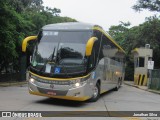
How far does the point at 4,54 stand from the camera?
26.4 m

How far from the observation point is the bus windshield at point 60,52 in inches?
535

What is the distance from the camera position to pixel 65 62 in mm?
13648

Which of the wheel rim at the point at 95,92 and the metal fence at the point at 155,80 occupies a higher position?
the wheel rim at the point at 95,92

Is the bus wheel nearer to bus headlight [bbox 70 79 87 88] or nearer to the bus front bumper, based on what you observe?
the bus front bumper

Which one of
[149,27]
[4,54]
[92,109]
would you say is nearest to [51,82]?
[92,109]

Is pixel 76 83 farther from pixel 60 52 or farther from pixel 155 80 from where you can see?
pixel 155 80

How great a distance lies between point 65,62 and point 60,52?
20.5 inches

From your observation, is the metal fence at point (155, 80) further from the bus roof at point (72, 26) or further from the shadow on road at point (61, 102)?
the bus roof at point (72, 26)

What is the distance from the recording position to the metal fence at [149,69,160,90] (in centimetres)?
2958

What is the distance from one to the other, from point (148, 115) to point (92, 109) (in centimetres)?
225

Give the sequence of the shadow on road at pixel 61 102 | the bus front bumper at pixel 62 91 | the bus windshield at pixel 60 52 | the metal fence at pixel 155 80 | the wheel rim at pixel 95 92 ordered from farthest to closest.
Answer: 1. the metal fence at pixel 155 80
2. the wheel rim at pixel 95 92
3. the shadow on road at pixel 61 102
4. the bus windshield at pixel 60 52
5. the bus front bumper at pixel 62 91

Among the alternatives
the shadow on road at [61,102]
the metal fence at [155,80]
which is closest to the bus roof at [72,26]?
the shadow on road at [61,102]

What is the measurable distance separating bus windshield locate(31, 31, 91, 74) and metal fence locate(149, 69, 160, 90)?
16766 millimetres

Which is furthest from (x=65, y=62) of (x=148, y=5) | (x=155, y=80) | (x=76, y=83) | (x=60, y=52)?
(x=148, y=5)
